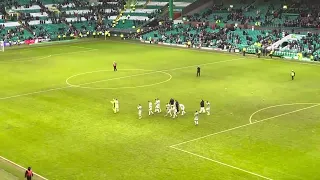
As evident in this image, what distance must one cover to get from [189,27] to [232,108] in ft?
192

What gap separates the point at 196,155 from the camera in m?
30.2

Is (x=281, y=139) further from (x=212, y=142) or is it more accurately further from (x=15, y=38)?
(x=15, y=38)

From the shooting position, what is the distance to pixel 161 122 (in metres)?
37.7

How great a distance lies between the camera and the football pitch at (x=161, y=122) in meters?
28.5

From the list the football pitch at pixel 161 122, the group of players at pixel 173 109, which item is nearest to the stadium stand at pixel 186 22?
the football pitch at pixel 161 122

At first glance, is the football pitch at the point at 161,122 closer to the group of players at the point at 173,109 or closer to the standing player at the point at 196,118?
the standing player at the point at 196,118

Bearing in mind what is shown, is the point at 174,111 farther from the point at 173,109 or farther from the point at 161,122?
the point at 161,122

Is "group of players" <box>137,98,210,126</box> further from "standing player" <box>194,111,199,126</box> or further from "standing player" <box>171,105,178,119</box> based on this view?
"standing player" <box>194,111,199,126</box>

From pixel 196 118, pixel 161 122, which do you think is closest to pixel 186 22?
pixel 161 122

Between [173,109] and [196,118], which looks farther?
[173,109]

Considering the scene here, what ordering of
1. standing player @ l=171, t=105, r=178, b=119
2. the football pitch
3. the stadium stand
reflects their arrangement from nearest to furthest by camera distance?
the football pitch → standing player @ l=171, t=105, r=178, b=119 → the stadium stand

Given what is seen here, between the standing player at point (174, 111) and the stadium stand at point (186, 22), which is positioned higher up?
the stadium stand at point (186, 22)

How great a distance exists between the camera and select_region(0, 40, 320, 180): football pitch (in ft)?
93.4

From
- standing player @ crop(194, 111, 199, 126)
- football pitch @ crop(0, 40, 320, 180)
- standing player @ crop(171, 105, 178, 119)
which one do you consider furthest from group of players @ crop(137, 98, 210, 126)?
standing player @ crop(194, 111, 199, 126)
